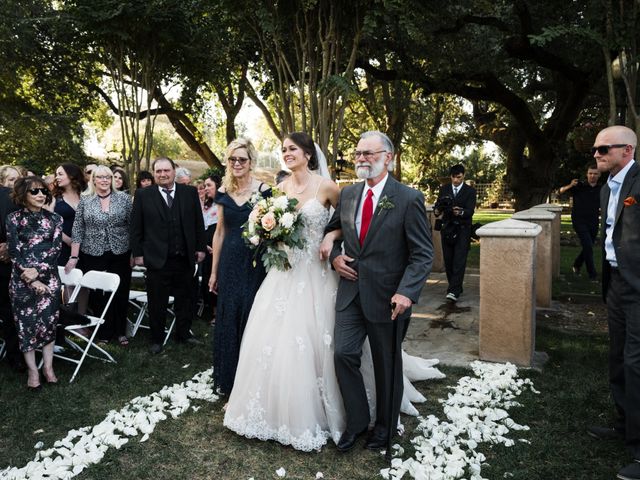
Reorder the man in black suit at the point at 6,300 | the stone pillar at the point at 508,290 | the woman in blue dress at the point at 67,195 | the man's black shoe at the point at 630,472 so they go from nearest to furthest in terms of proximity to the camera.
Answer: the man's black shoe at the point at 630,472 → the stone pillar at the point at 508,290 → the man in black suit at the point at 6,300 → the woman in blue dress at the point at 67,195

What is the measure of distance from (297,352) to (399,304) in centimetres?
91

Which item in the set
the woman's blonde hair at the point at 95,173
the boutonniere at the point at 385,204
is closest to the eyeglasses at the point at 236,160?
the boutonniere at the point at 385,204

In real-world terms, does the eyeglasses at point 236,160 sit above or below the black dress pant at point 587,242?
above

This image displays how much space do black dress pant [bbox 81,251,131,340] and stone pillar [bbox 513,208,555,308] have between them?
18.9 ft

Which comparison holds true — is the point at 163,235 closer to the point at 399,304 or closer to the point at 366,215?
the point at 366,215

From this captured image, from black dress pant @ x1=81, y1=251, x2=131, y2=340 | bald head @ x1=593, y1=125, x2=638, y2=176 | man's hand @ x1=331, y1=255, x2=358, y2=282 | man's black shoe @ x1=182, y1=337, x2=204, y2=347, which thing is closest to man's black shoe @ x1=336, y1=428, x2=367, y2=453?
man's hand @ x1=331, y1=255, x2=358, y2=282

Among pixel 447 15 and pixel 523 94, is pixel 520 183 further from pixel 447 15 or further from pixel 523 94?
pixel 447 15

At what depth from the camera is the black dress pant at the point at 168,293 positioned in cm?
611

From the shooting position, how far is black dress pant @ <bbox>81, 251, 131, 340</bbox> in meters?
6.43

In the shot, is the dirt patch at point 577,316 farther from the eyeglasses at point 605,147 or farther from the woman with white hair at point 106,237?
the woman with white hair at point 106,237

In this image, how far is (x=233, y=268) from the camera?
4504mm

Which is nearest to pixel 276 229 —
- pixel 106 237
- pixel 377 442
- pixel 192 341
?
pixel 377 442

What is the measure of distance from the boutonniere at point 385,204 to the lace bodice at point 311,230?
26.5 inches

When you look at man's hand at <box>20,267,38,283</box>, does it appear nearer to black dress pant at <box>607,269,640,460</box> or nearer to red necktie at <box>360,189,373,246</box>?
red necktie at <box>360,189,373,246</box>
